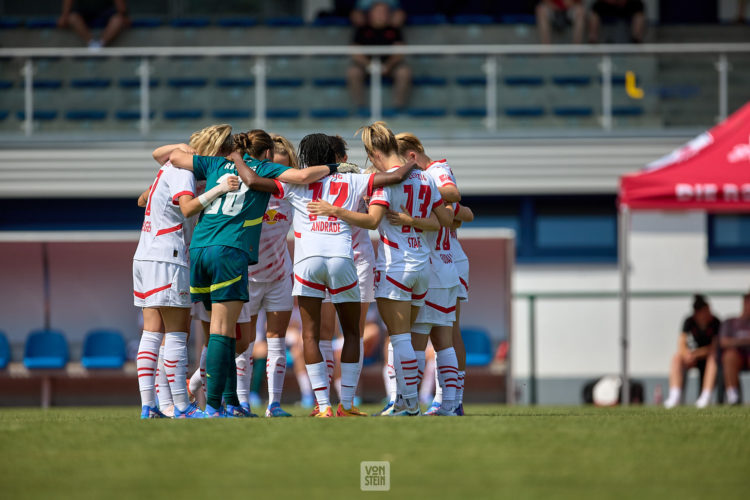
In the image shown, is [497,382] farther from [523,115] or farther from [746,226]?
[746,226]

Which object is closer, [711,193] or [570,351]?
[711,193]

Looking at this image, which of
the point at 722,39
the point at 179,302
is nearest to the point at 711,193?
the point at 179,302

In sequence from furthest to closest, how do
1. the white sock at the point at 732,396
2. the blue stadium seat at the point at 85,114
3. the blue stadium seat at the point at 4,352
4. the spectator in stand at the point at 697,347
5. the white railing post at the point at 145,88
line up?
the blue stadium seat at the point at 85,114 < the white railing post at the point at 145,88 < the blue stadium seat at the point at 4,352 < the spectator in stand at the point at 697,347 < the white sock at the point at 732,396

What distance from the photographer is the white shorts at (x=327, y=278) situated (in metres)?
7.12

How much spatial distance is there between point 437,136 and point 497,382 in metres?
3.34

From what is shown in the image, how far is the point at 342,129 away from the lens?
48.8 feet

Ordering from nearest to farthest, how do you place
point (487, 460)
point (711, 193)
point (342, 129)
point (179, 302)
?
point (487, 460) < point (179, 302) < point (711, 193) < point (342, 129)

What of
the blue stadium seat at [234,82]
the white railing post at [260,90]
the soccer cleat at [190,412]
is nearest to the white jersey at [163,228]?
the soccer cleat at [190,412]

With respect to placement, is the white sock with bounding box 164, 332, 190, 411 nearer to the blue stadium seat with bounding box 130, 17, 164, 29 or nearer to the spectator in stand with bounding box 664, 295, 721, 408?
the spectator in stand with bounding box 664, 295, 721, 408

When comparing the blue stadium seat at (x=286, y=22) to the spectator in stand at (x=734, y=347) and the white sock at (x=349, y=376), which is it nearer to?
the spectator in stand at (x=734, y=347)

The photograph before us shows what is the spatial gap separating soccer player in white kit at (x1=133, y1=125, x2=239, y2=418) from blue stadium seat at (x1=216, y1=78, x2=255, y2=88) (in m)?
7.53

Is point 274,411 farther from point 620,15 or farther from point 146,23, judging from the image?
point 146,23
